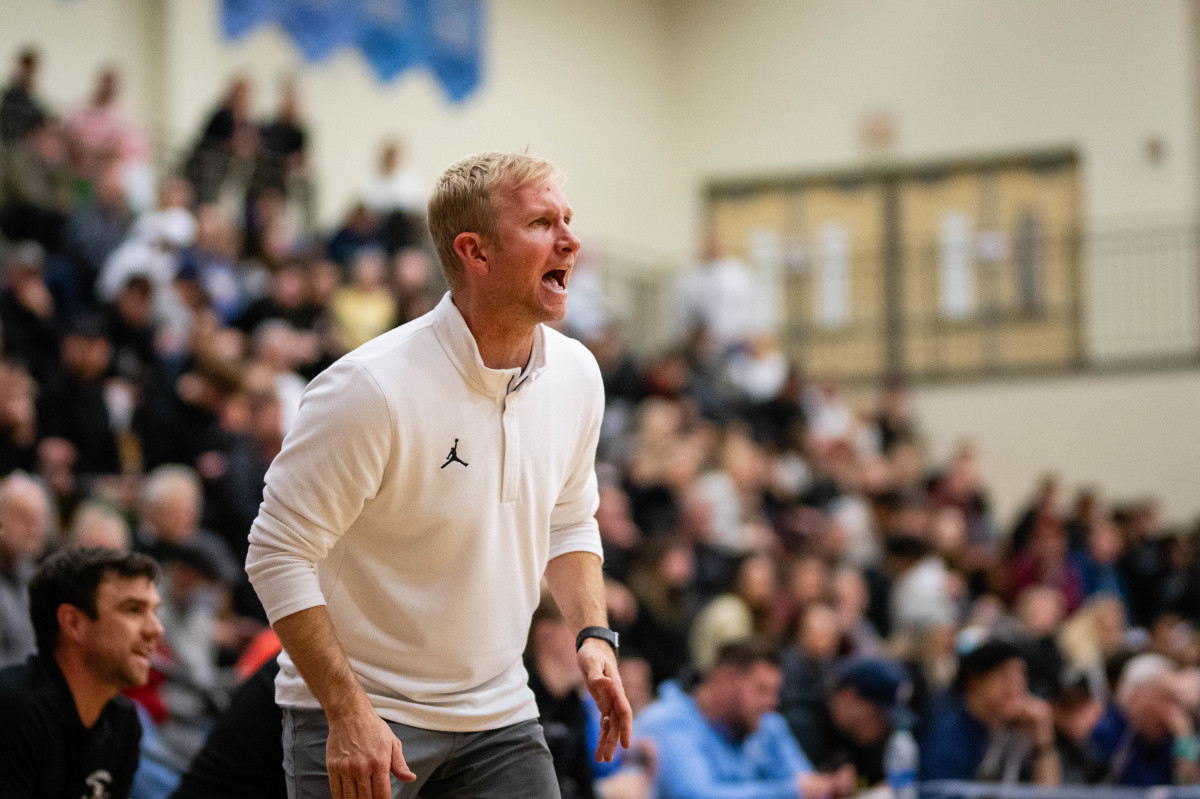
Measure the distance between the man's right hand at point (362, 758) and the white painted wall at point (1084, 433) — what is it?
44.1 feet

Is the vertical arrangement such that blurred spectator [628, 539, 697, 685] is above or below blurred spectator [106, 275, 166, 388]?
below

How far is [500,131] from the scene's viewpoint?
1611 cm

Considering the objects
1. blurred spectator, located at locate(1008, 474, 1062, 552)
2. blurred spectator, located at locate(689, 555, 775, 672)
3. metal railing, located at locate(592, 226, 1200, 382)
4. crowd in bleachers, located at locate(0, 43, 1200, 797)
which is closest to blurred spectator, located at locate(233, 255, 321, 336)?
crowd in bleachers, located at locate(0, 43, 1200, 797)

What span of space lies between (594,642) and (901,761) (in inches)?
130

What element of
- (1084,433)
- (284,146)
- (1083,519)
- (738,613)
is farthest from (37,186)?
(1084,433)

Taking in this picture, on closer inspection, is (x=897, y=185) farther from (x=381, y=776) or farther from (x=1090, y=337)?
(x=381, y=776)

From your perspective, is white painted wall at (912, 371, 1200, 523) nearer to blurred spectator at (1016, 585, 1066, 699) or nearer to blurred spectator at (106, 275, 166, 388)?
blurred spectator at (1016, 585, 1066, 699)

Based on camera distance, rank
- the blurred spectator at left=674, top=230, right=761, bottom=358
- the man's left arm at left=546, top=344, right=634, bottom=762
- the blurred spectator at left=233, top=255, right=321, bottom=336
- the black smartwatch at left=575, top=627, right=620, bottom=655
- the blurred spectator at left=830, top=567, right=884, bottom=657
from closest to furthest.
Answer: the black smartwatch at left=575, top=627, right=620, bottom=655, the man's left arm at left=546, top=344, right=634, bottom=762, the blurred spectator at left=830, top=567, right=884, bottom=657, the blurred spectator at left=233, top=255, right=321, bottom=336, the blurred spectator at left=674, top=230, right=761, bottom=358

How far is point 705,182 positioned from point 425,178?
14.4 feet

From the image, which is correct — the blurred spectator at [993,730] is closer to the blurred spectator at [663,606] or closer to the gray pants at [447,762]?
the blurred spectator at [663,606]

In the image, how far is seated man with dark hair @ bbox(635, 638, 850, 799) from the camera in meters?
5.55

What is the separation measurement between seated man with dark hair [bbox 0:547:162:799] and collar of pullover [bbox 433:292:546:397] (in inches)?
51.4

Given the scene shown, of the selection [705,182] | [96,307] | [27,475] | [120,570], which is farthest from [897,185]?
[120,570]

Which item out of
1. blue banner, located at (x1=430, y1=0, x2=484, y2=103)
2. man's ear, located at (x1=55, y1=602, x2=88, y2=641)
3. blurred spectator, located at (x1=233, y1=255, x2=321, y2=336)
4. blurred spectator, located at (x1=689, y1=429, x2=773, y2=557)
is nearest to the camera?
man's ear, located at (x1=55, y1=602, x2=88, y2=641)
